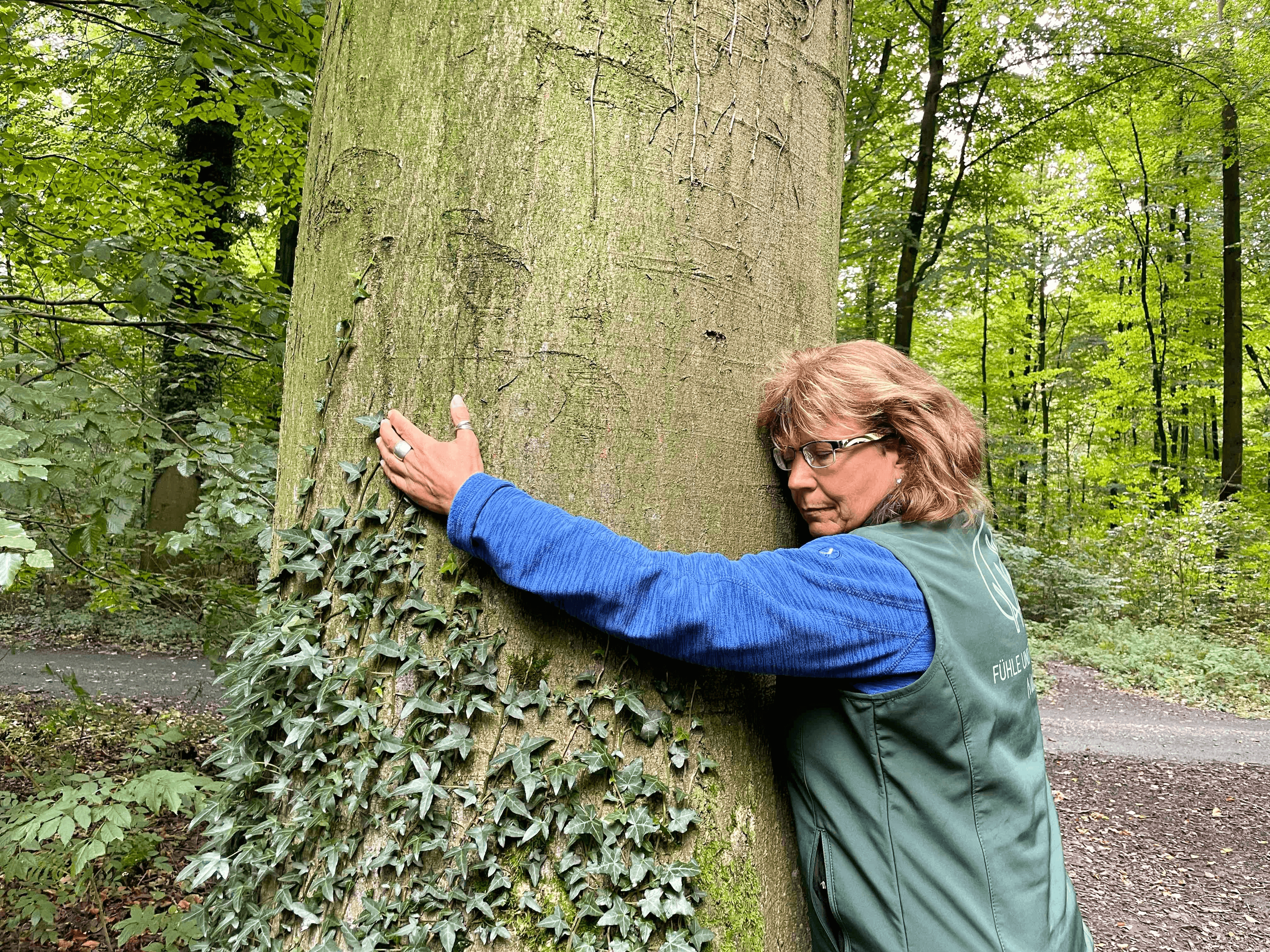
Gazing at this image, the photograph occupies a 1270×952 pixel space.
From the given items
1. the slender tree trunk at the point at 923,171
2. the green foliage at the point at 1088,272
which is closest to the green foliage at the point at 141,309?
the green foliage at the point at 1088,272

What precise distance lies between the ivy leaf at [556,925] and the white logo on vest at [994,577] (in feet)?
3.18

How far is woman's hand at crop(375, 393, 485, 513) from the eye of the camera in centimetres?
132

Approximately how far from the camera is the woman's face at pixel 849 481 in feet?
5.15

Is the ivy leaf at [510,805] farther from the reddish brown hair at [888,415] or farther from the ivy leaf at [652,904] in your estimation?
the reddish brown hair at [888,415]

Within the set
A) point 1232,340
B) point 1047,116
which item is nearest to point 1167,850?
point 1047,116

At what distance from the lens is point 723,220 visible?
1.46 m

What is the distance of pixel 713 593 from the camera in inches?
49.0

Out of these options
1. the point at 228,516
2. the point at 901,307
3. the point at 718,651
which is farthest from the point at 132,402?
the point at 901,307

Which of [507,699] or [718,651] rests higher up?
[718,651]

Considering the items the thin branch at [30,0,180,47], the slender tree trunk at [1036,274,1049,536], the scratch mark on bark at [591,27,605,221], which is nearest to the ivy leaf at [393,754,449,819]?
the scratch mark on bark at [591,27,605,221]

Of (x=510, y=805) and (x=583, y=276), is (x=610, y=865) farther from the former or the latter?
(x=583, y=276)

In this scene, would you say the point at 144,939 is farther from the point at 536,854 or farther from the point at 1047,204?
the point at 1047,204

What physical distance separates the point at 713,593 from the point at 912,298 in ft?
30.9

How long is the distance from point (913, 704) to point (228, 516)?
7.47 ft
